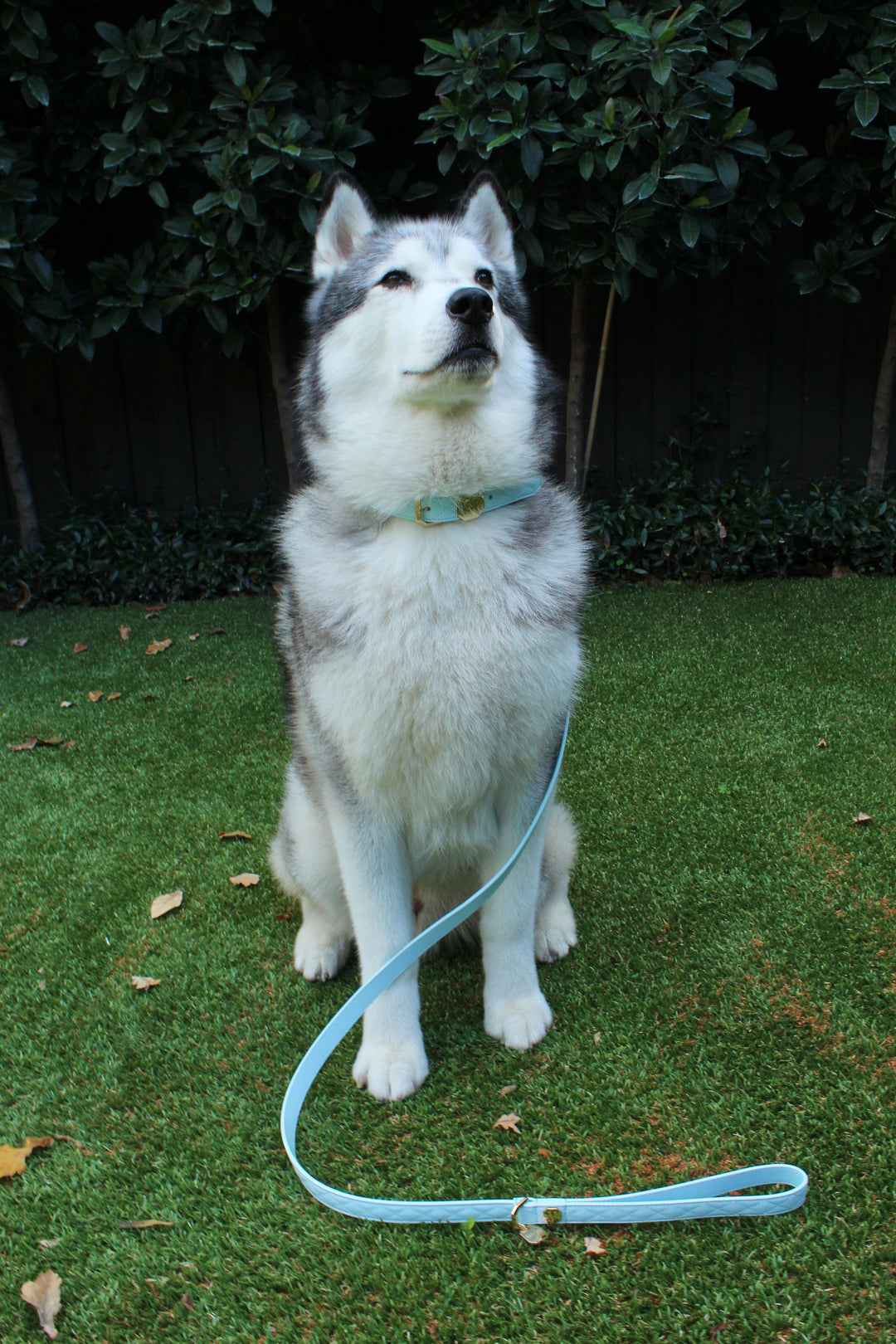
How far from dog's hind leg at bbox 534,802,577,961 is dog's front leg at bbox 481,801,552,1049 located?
0.23m

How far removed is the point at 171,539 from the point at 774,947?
5.03 metres

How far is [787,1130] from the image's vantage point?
5.38 feet

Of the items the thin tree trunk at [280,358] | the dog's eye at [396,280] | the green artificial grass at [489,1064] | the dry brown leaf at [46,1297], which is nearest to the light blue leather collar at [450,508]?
the dog's eye at [396,280]

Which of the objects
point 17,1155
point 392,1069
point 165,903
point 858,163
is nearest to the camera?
point 17,1155

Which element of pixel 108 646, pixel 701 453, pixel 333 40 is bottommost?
pixel 108 646

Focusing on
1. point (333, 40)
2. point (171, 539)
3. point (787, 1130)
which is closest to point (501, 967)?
point (787, 1130)

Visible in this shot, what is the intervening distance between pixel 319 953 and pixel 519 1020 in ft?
1.82

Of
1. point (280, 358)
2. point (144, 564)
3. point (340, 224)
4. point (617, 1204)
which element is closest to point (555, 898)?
point (617, 1204)

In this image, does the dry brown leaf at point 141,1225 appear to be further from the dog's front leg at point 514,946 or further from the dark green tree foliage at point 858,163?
the dark green tree foliage at point 858,163

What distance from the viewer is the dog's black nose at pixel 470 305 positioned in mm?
1703

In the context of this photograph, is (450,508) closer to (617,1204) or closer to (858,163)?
(617,1204)

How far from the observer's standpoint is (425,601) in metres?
1.73

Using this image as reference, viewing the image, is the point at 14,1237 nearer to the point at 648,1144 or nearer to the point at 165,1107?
the point at 165,1107

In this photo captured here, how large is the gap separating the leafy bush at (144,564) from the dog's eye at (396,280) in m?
4.18
